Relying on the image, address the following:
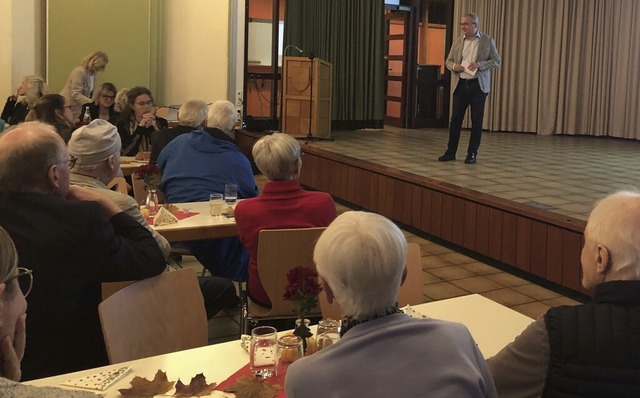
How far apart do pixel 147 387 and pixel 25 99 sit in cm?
606

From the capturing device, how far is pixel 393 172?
6566 millimetres

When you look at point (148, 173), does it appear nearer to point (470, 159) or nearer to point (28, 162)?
point (28, 162)

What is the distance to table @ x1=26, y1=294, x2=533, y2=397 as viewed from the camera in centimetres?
187

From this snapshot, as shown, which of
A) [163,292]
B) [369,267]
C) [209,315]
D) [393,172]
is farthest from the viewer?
[393,172]

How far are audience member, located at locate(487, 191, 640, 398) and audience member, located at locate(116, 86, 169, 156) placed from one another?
15.6 ft

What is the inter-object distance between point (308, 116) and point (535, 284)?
15.8ft

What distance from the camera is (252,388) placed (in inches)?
69.2

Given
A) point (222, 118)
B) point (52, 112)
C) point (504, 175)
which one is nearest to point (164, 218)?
point (222, 118)

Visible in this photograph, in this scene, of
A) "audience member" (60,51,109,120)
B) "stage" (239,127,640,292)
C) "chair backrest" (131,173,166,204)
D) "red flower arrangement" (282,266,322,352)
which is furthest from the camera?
"audience member" (60,51,109,120)

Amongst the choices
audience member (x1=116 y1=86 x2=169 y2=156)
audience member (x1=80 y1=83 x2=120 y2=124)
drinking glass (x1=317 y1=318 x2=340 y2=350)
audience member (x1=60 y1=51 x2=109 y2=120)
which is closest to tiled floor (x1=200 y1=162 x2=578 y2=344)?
audience member (x1=116 y1=86 x2=169 y2=156)

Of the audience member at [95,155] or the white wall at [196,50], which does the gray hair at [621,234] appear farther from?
the white wall at [196,50]

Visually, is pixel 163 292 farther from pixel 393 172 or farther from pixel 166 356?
pixel 393 172

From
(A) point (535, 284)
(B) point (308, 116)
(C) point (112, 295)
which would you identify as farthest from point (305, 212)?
(B) point (308, 116)

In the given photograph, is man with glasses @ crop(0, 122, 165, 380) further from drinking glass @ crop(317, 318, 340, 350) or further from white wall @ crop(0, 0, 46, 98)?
white wall @ crop(0, 0, 46, 98)
